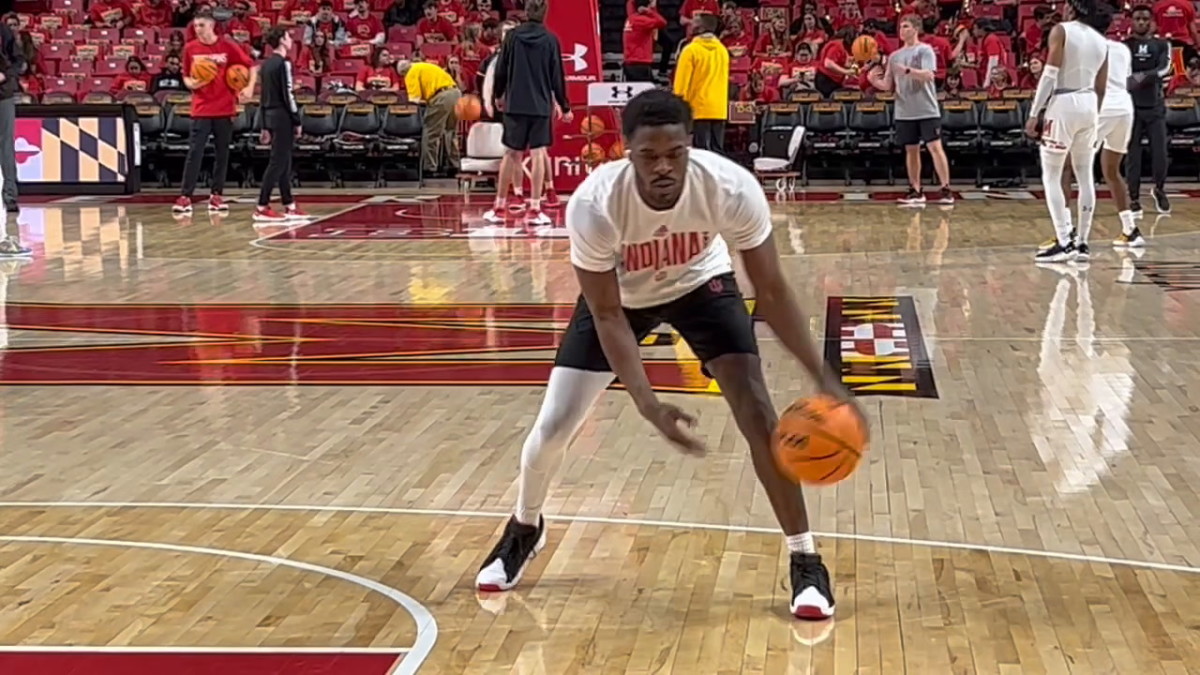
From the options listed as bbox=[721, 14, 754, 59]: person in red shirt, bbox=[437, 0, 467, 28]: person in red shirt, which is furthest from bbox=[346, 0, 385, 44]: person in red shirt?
bbox=[721, 14, 754, 59]: person in red shirt

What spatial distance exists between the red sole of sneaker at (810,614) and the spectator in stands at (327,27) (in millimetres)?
18034

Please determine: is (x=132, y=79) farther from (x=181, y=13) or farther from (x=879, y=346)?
(x=879, y=346)

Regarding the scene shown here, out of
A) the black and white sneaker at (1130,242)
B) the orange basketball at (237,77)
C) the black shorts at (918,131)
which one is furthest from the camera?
the black shorts at (918,131)

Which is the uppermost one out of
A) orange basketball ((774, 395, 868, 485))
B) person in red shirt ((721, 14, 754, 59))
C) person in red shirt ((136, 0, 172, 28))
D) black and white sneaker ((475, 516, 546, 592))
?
person in red shirt ((136, 0, 172, 28))

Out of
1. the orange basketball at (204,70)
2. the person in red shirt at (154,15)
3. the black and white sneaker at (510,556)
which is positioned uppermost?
the person in red shirt at (154,15)

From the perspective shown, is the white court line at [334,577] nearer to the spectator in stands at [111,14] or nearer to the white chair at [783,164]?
the white chair at [783,164]

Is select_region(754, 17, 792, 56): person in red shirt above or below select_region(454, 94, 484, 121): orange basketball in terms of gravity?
above

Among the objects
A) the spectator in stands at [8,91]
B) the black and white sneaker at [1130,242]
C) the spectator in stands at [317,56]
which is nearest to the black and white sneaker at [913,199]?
the black and white sneaker at [1130,242]

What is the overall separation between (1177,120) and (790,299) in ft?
49.9

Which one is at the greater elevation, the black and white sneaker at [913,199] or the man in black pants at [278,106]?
the man in black pants at [278,106]

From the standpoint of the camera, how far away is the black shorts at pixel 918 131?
15242 mm

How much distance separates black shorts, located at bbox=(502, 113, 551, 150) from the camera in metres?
13.4

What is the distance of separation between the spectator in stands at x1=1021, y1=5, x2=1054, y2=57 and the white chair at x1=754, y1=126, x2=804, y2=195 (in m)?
4.21

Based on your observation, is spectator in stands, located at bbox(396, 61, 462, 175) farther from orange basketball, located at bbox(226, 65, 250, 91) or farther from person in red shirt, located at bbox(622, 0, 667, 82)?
orange basketball, located at bbox(226, 65, 250, 91)
